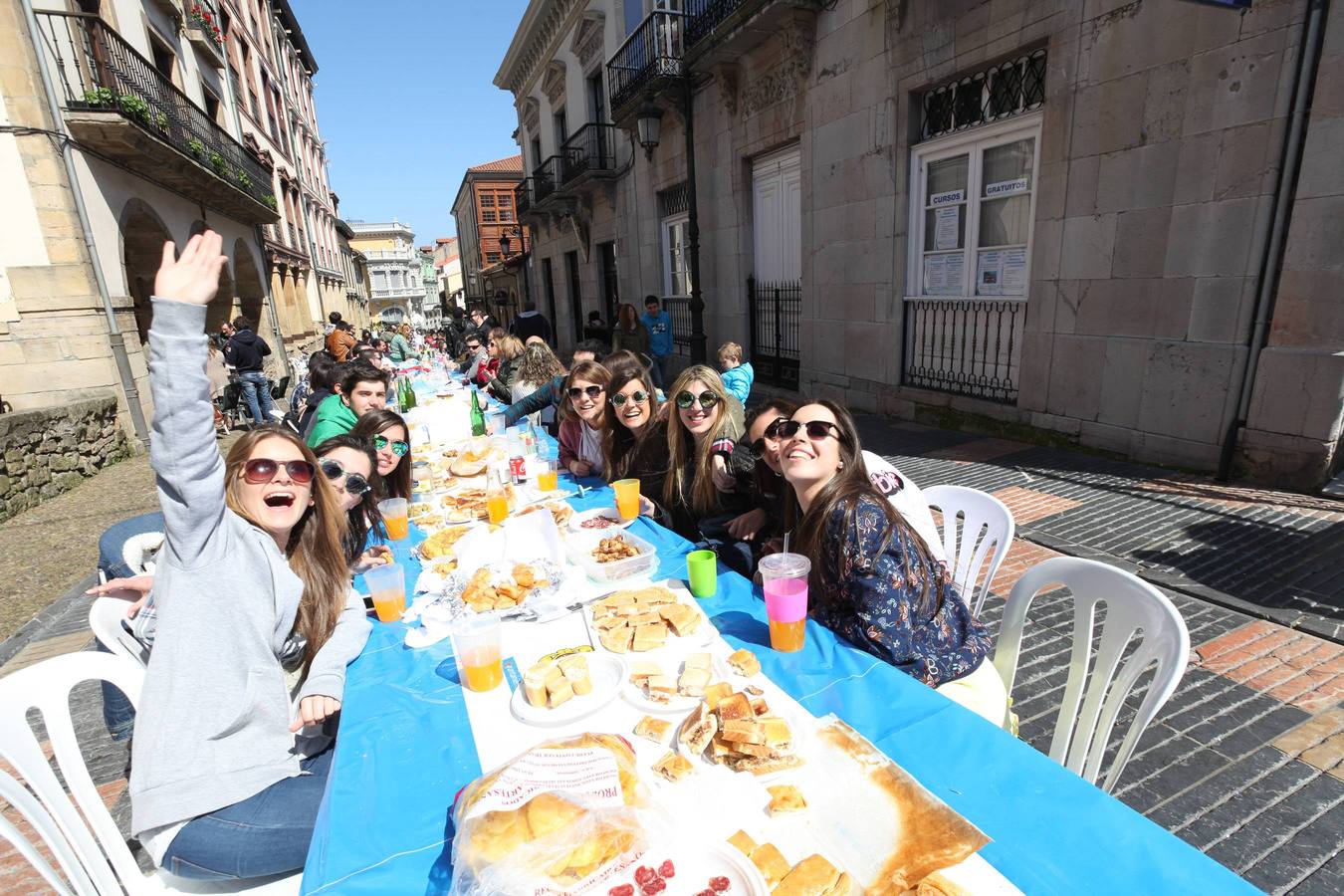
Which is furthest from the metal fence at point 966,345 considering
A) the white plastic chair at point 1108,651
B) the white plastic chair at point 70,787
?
the white plastic chair at point 70,787

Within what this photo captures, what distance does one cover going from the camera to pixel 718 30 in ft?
30.2

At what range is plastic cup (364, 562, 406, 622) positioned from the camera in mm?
2105

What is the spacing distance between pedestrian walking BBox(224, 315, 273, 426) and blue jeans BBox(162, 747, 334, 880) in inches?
423

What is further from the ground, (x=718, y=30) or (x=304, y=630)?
(x=718, y=30)

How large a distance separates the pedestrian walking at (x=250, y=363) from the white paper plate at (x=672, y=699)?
11.3 m

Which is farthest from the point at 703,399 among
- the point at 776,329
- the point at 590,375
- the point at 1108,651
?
the point at 776,329

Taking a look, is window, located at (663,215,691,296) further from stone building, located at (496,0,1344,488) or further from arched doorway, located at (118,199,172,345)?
arched doorway, located at (118,199,172,345)

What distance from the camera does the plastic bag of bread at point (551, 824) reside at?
1.03 meters

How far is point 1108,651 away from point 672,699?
135cm

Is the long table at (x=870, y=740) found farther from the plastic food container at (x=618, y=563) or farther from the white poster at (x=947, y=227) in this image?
the white poster at (x=947, y=227)

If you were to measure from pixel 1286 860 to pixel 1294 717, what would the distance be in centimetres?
89

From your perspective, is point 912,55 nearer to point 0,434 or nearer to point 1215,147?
point 1215,147

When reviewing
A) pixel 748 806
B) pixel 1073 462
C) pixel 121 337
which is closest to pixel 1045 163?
pixel 1073 462

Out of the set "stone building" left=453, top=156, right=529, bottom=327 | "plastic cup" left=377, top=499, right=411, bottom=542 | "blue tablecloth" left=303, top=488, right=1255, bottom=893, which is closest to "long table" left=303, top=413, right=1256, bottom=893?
"blue tablecloth" left=303, top=488, right=1255, bottom=893
